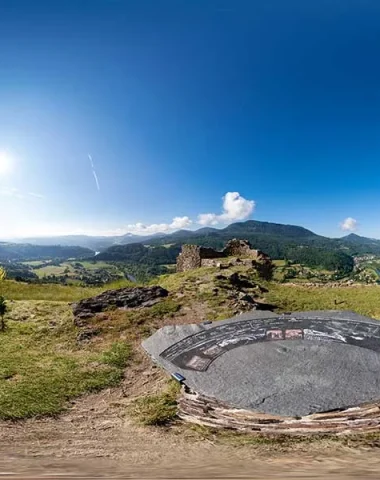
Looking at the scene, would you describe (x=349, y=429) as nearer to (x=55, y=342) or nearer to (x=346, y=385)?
(x=346, y=385)

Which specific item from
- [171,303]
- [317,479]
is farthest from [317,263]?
[317,479]

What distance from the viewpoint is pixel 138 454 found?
437 centimetres

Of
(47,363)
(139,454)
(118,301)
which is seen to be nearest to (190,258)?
(118,301)

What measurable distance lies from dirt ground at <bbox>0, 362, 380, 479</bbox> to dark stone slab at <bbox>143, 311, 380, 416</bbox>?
54.8 inches

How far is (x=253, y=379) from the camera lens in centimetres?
706

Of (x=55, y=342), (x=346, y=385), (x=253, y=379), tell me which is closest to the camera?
(x=346, y=385)

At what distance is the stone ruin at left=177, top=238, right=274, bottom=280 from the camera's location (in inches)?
880

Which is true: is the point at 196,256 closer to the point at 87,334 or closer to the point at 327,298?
the point at 327,298

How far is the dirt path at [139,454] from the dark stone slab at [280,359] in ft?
4.84

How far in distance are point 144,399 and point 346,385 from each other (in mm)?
3779

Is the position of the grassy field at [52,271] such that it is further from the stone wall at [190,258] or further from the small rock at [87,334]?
the small rock at [87,334]

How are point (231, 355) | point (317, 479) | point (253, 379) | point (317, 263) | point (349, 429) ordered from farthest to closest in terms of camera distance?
1. point (317, 263)
2. point (231, 355)
3. point (253, 379)
4. point (349, 429)
5. point (317, 479)

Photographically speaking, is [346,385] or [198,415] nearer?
[198,415]

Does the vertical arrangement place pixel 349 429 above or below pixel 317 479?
below
